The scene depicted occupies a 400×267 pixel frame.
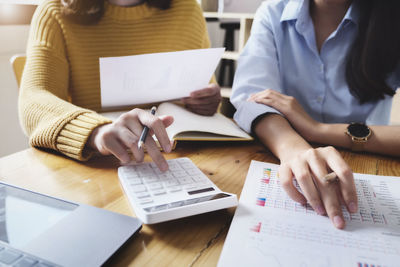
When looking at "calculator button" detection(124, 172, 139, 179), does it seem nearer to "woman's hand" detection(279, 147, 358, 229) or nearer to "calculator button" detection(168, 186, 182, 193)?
"calculator button" detection(168, 186, 182, 193)

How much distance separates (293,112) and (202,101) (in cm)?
23

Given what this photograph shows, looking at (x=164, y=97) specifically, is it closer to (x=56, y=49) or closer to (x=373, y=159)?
(x=56, y=49)

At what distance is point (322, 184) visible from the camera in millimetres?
402

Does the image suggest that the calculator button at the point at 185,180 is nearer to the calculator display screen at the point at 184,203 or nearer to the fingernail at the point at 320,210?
the calculator display screen at the point at 184,203

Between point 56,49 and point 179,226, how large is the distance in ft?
2.26

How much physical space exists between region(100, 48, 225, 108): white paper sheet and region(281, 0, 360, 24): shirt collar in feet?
0.86

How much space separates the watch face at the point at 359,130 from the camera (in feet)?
2.06

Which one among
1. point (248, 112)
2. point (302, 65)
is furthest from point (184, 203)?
point (302, 65)

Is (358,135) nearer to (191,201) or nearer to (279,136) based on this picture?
(279,136)

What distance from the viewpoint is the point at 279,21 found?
2.84 feet

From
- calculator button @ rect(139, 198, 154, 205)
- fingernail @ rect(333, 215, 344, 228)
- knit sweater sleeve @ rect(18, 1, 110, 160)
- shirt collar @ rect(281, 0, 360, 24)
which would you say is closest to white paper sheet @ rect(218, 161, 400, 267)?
fingernail @ rect(333, 215, 344, 228)

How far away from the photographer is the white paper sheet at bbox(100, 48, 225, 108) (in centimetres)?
64

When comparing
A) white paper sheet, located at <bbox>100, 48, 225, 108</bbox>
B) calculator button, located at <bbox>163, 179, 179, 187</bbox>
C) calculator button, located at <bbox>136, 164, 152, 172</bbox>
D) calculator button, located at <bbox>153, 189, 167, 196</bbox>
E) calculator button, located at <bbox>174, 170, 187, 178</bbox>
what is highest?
white paper sheet, located at <bbox>100, 48, 225, 108</bbox>

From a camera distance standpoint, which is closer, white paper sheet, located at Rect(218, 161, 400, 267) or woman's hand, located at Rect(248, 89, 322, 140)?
white paper sheet, located at Rect(218, 161, 400, 267)
